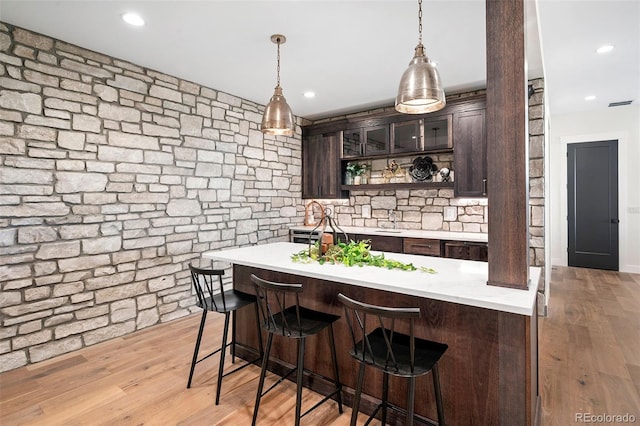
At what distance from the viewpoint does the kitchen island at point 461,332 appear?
1604 millimetres

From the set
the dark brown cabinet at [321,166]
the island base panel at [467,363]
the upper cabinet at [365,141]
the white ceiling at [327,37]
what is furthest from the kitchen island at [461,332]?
the dark brown cabinet at [321,166]

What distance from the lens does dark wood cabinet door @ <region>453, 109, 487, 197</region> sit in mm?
3902

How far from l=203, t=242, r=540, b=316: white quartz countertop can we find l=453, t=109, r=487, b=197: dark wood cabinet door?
1.91 m

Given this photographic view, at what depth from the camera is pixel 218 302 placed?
248cm

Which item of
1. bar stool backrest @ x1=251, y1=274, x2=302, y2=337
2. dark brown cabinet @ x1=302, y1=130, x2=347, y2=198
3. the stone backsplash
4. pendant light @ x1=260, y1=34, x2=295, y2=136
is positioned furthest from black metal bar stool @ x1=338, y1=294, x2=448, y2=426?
dark brown cabinet @ x1=302, y1=130, x2=347, y2=198

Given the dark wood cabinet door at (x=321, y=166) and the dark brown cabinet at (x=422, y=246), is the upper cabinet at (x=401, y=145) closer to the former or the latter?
the dark wood cabinet door at (x=321, y=166)

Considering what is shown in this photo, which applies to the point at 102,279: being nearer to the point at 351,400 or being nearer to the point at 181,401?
the point at 181,401

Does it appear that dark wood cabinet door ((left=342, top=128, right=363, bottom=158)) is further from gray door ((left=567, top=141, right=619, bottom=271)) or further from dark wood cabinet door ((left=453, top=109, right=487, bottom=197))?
gray door ((left=567, top=141, right=619, bottom=271))

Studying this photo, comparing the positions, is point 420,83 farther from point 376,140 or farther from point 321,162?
point 321,162

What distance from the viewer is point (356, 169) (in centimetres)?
518

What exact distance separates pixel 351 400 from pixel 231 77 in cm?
345

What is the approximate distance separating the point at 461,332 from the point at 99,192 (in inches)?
130

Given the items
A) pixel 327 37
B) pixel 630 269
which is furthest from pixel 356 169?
pixel 630 269

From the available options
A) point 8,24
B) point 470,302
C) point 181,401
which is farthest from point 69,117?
point 470,302
